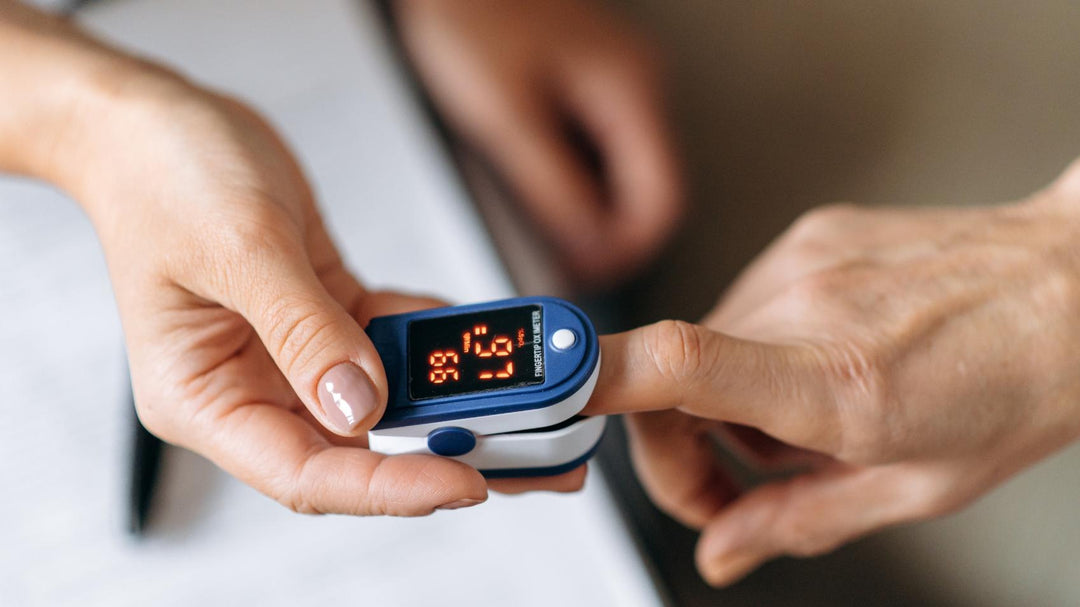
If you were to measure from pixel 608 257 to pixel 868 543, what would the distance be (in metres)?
0.67

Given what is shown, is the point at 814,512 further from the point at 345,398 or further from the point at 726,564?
the point at 345,398

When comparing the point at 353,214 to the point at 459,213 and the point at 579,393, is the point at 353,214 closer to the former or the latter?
the point at 459,213

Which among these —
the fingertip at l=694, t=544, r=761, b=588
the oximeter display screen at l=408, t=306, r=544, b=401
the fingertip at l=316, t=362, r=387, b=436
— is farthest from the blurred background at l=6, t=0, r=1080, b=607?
the fingertip at l=316, t=362, r=387, b=436

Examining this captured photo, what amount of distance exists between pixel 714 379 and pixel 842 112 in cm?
109

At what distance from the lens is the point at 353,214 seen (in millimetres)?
1323

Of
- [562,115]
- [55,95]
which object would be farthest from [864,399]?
[55,95]

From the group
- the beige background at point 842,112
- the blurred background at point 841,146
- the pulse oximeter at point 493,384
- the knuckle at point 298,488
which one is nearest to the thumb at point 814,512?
the blurred background at point 841,146

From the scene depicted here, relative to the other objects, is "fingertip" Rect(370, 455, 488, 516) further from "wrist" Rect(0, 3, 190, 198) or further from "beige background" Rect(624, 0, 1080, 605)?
"beige background" Rect(624, 0, 1080, 605)

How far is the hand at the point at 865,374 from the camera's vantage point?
87cm

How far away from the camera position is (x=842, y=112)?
173cm

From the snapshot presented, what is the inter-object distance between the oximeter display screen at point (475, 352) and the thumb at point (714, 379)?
0.07 meters

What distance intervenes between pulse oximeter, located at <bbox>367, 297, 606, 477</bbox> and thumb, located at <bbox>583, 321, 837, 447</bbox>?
0.11 ft

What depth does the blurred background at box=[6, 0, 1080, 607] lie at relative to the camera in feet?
4.51

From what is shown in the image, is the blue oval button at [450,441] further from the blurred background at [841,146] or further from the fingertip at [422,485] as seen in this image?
the blurred background at [841,146]
